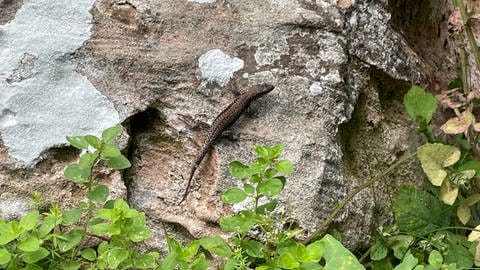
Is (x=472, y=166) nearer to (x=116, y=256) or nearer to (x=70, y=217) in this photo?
(x=116, y=256)

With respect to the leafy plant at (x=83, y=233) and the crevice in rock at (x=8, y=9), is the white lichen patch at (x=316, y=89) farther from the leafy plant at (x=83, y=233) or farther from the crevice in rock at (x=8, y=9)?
the crevice in rock at (x=8, y=9)

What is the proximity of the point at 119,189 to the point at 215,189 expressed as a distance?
0.38m

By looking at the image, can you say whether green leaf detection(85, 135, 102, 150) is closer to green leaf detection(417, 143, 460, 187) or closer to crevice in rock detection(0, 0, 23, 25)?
crevice in rock detection(0, 0, 23, 25)

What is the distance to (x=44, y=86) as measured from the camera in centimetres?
303

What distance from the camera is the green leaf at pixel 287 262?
2.31m

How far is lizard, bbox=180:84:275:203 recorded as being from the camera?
302 centimetres

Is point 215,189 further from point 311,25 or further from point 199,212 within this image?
point 311,25

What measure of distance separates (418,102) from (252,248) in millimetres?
1053

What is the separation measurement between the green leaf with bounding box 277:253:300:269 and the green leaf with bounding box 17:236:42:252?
0.79 metres

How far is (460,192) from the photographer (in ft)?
10.6

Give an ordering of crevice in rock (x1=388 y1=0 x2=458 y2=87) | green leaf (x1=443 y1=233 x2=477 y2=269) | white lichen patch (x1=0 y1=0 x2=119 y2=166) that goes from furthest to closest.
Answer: crevice in rock (x1=388 y1=0 x2=458 y2=87)
white lichen patch (x1=0 y1=0 x2=119 y2=166)
green leaf (x1=443 y1=233 x2=477 y2=269)

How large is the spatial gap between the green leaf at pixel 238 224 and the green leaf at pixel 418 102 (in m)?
1.01

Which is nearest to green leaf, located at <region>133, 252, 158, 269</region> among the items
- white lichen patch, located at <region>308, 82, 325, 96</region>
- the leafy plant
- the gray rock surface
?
the leafy plant

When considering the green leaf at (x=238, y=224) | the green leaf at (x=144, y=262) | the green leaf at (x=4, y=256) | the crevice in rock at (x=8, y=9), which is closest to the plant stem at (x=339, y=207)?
the green leaf at (x=238, y=224)
